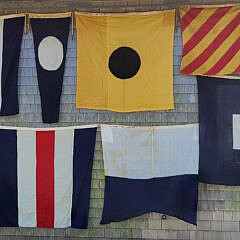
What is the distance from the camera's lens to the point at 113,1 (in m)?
5.67

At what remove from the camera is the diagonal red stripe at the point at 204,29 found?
18.1 ft

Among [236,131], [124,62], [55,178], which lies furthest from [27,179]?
[236,131]

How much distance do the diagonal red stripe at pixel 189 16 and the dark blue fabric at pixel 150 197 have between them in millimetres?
2577

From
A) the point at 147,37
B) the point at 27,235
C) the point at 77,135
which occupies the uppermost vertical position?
the point at 147,37

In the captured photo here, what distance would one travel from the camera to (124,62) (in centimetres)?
566

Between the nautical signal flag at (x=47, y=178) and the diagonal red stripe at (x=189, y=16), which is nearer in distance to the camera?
the diagonal red stripe at (x=189, y=16)

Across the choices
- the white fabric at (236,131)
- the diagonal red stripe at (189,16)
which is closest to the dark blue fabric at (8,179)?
the diagonal red stripe at (189,16)

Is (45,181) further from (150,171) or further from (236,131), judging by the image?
(236,131)

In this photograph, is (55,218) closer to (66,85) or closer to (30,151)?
(30,151)

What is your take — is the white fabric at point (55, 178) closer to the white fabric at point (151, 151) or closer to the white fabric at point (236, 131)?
the white fabric at point (151, 151)

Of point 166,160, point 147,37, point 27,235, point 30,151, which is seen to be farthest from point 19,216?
point 147,37

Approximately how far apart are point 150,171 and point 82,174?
1170 mm

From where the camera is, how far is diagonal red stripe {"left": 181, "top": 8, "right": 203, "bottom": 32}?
555 centimetres

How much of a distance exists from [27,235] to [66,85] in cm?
273
